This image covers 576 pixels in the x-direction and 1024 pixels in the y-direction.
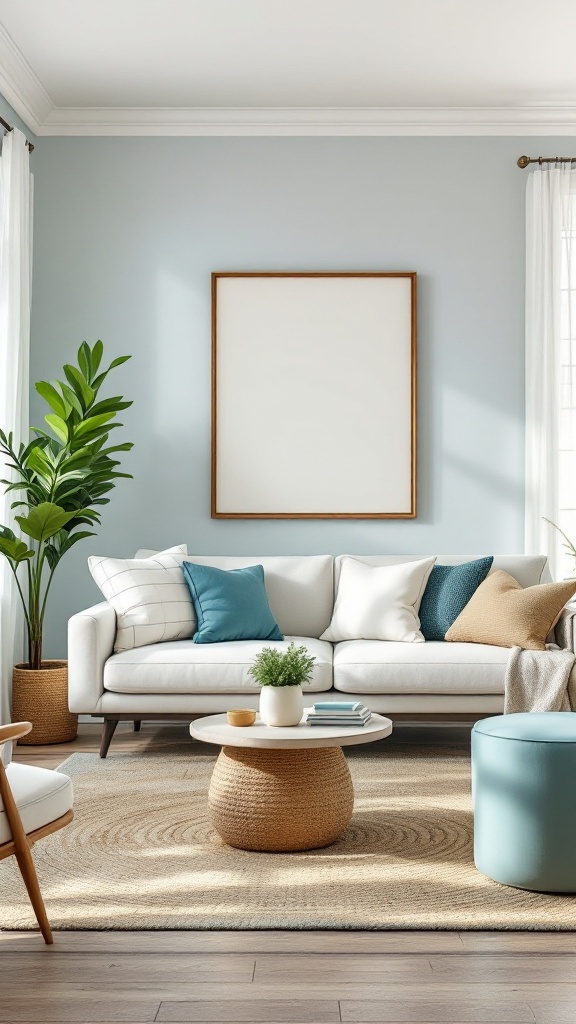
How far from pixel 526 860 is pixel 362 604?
199 cm

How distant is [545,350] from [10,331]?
2746mm

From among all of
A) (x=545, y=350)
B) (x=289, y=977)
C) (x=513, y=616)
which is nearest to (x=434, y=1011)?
(x=289, y=977)

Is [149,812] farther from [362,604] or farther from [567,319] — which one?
[567,319]

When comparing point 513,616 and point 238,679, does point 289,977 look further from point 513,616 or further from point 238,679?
point 513,616

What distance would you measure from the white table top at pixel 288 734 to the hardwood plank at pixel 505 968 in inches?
29.4

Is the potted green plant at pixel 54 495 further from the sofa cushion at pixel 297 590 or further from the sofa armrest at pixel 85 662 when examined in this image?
the sofa cushion at pixel 297 590

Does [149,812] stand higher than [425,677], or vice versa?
[425,677]

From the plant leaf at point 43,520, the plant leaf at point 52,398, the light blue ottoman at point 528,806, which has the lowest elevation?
the light blue ottoman at point 528,806

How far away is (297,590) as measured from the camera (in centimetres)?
472

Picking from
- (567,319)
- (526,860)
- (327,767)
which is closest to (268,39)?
(567,319)

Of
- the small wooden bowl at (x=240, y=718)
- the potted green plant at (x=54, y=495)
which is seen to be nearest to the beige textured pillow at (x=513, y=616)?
the small wooden bowl at (x=240, y=718)

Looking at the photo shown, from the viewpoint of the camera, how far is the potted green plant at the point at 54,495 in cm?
442

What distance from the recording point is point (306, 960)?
2.20 metres

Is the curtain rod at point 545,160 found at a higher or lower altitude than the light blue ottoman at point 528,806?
higher
